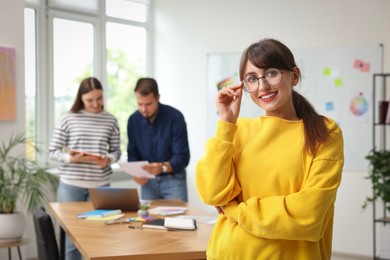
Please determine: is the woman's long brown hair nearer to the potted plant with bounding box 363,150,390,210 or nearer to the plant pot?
the plant pot

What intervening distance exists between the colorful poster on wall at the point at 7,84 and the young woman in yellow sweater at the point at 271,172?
3280 mm

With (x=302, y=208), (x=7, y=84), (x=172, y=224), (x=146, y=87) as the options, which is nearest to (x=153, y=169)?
(x=146, y=87)

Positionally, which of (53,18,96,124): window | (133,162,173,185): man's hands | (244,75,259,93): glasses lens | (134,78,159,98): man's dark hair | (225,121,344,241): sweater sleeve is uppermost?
(53,18,96,124): window

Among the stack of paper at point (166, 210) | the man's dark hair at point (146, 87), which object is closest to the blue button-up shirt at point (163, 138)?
the man's dark hair at point (146, 87)

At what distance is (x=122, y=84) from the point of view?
6.58 meters

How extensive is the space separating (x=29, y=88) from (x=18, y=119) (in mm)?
854

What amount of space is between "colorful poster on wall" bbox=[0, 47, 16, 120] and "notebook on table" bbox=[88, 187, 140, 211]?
1574 mm

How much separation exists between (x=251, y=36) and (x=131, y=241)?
3.86 meters

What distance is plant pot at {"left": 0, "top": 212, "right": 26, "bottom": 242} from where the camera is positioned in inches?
171

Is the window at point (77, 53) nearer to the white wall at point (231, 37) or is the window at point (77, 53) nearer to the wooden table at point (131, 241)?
the white wall at point (231, 37)

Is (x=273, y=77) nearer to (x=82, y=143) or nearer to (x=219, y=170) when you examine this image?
(x=219, y=170)

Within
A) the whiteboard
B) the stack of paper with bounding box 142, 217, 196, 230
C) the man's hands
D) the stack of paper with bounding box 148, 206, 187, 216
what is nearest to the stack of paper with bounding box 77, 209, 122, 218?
the stack of paper with bounding box 148, 206, 187, 216

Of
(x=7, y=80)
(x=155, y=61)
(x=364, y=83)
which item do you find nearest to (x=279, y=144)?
(x=7, y=80)

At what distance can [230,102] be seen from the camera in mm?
1794
